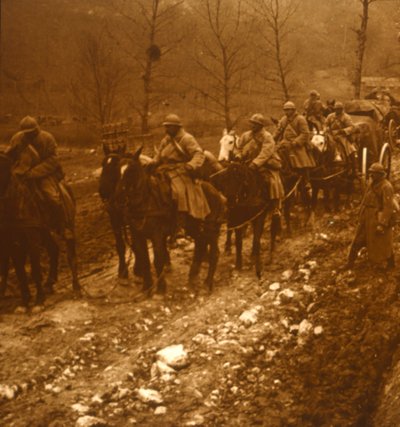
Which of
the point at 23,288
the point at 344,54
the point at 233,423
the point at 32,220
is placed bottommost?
the point at 233,423

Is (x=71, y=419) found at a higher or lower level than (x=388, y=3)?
lower

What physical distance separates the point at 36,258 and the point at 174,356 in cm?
302

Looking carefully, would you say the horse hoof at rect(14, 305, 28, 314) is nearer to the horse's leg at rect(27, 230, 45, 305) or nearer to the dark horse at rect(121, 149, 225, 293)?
the horse's leg at rect(27, 230, 45, 305)

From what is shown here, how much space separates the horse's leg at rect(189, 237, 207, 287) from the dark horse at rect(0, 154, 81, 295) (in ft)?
6.61

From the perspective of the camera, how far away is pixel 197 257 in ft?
33.8

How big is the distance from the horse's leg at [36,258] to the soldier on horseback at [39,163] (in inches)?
21.5

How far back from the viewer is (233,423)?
6.38m

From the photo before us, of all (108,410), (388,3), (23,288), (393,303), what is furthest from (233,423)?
(388,3)

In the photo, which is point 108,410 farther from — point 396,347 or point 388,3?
point 388,3

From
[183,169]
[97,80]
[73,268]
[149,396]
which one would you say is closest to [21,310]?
[73,268]

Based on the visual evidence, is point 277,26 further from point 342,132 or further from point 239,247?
point 239,247

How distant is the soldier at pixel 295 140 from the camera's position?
1259 centimetres

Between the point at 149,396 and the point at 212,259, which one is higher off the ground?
the point at 212,259

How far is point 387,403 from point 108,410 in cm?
323
